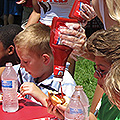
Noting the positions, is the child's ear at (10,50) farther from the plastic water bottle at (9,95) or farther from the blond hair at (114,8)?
the blond hair at (114,8)

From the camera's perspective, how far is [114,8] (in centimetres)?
146

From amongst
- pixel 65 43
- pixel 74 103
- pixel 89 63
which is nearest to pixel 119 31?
pixel 65 43

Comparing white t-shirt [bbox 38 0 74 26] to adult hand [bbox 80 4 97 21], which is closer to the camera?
adult hand [bbox 80 4 97 21]

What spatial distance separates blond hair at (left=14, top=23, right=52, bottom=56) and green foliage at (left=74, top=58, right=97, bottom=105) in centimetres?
186

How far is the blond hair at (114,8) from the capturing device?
1.44 m

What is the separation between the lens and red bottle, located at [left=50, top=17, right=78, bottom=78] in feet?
4.43

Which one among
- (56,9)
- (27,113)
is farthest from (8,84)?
(56,9)

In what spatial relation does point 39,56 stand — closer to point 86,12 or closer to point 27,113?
point 27,113

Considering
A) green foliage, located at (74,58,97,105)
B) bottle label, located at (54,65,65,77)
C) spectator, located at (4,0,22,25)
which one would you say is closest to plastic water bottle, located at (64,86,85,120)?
bottle label, located at (54,65,65,77)

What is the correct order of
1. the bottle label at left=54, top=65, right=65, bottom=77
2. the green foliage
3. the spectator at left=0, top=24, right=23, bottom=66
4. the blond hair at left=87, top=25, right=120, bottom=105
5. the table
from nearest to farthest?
the blond hair at left=87, top=25, right=120, bottom=105 < the bottle label at left=54, top=65, right=65, bottom=77 < the table < the spectator at left=0, top=24, right=23, bottom=66 < the green foliage

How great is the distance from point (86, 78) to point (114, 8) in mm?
3065

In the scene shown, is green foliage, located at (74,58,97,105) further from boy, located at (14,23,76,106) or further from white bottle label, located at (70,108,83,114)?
white bottle label, located at (70,108,83,114)

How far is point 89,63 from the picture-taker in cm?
518

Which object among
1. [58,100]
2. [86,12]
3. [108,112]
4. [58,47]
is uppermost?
[86,12]
